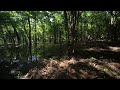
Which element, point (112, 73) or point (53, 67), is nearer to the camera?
point (112, 73)

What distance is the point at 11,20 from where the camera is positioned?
107 feet

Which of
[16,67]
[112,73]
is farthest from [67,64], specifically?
[16,67]

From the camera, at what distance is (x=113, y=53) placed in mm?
14719

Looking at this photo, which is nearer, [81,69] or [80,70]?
[80,70]
